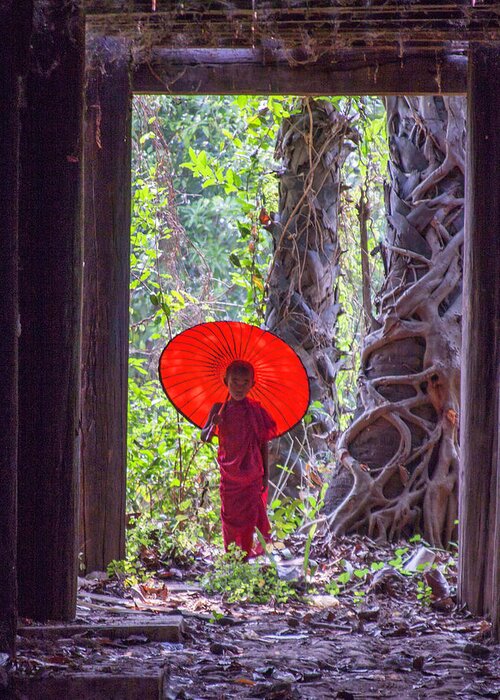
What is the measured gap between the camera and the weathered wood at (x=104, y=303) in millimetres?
5852

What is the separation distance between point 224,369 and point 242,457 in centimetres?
66

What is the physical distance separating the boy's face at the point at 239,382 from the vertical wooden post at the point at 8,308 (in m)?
3.41

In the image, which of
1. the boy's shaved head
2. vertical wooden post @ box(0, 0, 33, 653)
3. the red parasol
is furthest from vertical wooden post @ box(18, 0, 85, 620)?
the boy's shaved head

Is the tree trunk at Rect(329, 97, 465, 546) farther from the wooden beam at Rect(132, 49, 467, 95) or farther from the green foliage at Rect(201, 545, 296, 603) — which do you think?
the wooden beam at Rect(132, 49, 467, 95)

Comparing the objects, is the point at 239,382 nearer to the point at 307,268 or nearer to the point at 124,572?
the point at 124,572

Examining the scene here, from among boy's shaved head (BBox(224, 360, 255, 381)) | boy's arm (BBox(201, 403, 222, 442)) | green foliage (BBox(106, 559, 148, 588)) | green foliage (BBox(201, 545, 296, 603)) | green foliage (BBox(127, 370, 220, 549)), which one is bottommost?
green foliage (BBox(201, 545, 296, 603))

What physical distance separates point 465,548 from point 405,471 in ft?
6.81

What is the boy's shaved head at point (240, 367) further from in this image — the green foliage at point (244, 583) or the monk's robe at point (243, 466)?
the green foliage at point (244, 583)

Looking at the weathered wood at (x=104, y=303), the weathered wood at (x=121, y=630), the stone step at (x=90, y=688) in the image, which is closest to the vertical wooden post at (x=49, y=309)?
the weathered wood at (x=121, y=630)

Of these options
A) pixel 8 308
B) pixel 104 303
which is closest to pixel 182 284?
pixel 104 303

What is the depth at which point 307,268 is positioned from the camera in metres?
8.91

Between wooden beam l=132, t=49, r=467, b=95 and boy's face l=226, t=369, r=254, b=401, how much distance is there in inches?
79.0

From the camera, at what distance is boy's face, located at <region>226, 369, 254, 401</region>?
6.85 metres

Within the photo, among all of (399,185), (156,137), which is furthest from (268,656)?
(156,137)
